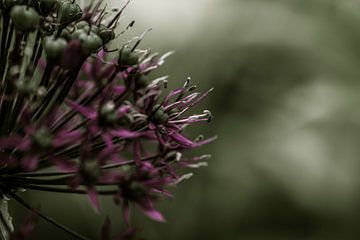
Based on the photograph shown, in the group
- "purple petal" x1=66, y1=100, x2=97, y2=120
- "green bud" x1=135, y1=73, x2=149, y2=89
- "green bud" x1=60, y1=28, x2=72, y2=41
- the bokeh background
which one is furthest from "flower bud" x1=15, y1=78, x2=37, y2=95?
the bokeh background

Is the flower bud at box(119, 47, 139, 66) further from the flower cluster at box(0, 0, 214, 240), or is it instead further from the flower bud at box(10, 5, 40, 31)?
the flower bud at box(10, 5, 40, 31)

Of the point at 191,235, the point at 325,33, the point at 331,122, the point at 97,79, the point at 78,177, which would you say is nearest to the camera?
the point at 78,177

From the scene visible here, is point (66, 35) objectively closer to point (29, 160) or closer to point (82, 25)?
point (82, 25)

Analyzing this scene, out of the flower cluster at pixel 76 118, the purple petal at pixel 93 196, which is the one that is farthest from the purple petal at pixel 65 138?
the purple petal at pixel 93 196

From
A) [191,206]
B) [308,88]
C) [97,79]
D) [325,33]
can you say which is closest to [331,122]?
[308,88]

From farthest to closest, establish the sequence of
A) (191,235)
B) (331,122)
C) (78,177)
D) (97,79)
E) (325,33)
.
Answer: (325,33) → (331,122) → (191,235) → (97,79) → (78,177)

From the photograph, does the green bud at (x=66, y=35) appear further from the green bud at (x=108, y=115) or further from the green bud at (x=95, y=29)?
the green bud at (x=108, y=115)

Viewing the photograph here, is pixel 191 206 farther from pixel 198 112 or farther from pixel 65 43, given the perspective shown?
pixel 65 43
